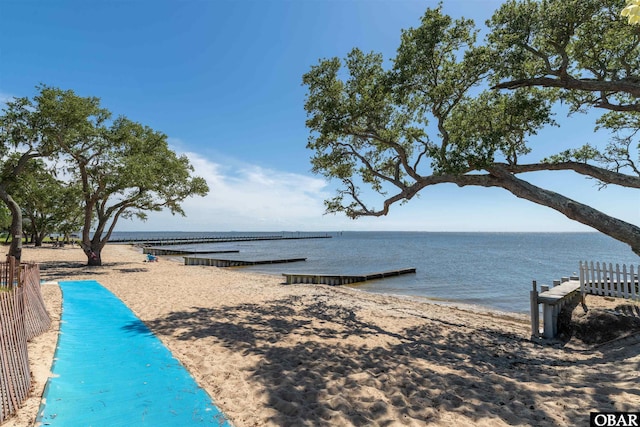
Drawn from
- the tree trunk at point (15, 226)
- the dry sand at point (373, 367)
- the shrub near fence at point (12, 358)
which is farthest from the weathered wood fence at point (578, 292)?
the tree trunk at point (15, 226)

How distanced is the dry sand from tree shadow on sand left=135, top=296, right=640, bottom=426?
0.08ft

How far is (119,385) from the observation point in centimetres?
456

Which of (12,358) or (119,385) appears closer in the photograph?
(12,358)

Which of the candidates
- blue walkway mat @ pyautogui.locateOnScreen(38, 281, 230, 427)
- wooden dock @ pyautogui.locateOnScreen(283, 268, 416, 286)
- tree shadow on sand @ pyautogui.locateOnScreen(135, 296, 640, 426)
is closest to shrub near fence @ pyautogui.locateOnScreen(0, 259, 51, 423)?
blue walkway mat @ pyautogui.locateOnScreen(38, 281, 230, 427)

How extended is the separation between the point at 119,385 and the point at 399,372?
434 centimetres

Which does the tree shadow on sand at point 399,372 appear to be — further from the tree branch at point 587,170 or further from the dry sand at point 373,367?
the tree branch at point 587,170

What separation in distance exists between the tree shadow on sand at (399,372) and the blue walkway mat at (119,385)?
89 centimetres

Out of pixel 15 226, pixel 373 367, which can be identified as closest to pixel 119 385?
pixel 373 367

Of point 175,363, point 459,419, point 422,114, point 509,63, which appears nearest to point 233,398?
point 175,363

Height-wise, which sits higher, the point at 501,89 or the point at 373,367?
the point at 501,89

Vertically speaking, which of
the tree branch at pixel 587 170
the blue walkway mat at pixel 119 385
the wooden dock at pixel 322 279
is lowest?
the wooden dock at pixel 322 279

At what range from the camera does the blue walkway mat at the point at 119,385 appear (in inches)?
148

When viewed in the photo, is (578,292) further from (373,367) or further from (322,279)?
(322,279)

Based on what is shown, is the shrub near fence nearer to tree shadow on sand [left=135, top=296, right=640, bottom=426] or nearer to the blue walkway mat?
the blue walkway mat
